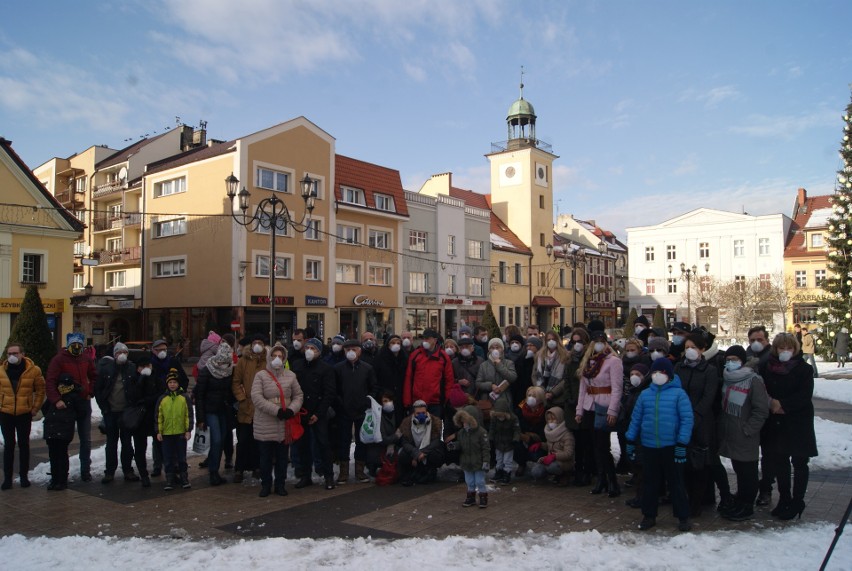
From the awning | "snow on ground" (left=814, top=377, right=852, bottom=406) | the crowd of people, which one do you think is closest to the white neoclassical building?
the awning

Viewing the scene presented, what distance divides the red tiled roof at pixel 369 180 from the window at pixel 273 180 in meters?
3.48

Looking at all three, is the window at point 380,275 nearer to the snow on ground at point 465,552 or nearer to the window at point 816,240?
the snow on ground at point 465,552

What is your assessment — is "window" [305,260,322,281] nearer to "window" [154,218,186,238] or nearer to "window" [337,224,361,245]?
"window" [337,224,361,245]

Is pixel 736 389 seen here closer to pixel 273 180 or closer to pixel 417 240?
pixel 273 180

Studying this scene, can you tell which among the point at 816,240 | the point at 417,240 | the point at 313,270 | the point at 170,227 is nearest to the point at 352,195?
the point at 313,270

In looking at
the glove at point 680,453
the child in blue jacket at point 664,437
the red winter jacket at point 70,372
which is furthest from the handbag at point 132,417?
the glove at point 680,453

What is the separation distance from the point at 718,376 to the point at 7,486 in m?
9.03

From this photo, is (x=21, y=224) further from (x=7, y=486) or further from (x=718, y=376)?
(x=718, y=376)

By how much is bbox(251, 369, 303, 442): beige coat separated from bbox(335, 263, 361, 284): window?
107 ft

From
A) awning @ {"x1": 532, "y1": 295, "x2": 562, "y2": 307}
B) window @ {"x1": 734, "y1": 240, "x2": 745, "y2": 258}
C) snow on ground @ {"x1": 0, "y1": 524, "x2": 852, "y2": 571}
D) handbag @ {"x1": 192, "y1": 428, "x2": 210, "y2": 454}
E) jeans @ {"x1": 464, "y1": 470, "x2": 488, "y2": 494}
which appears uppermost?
window @ {"x1": 734, "y1": 240, "x2": 745, "y2": 258}

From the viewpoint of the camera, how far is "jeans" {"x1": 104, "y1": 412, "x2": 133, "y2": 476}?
30.3 ft

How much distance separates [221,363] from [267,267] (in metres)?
28.9

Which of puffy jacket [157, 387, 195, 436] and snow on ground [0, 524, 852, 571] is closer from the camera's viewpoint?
snow on ground [0, 524, 852, 571]

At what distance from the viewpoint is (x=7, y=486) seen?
8.80 m
